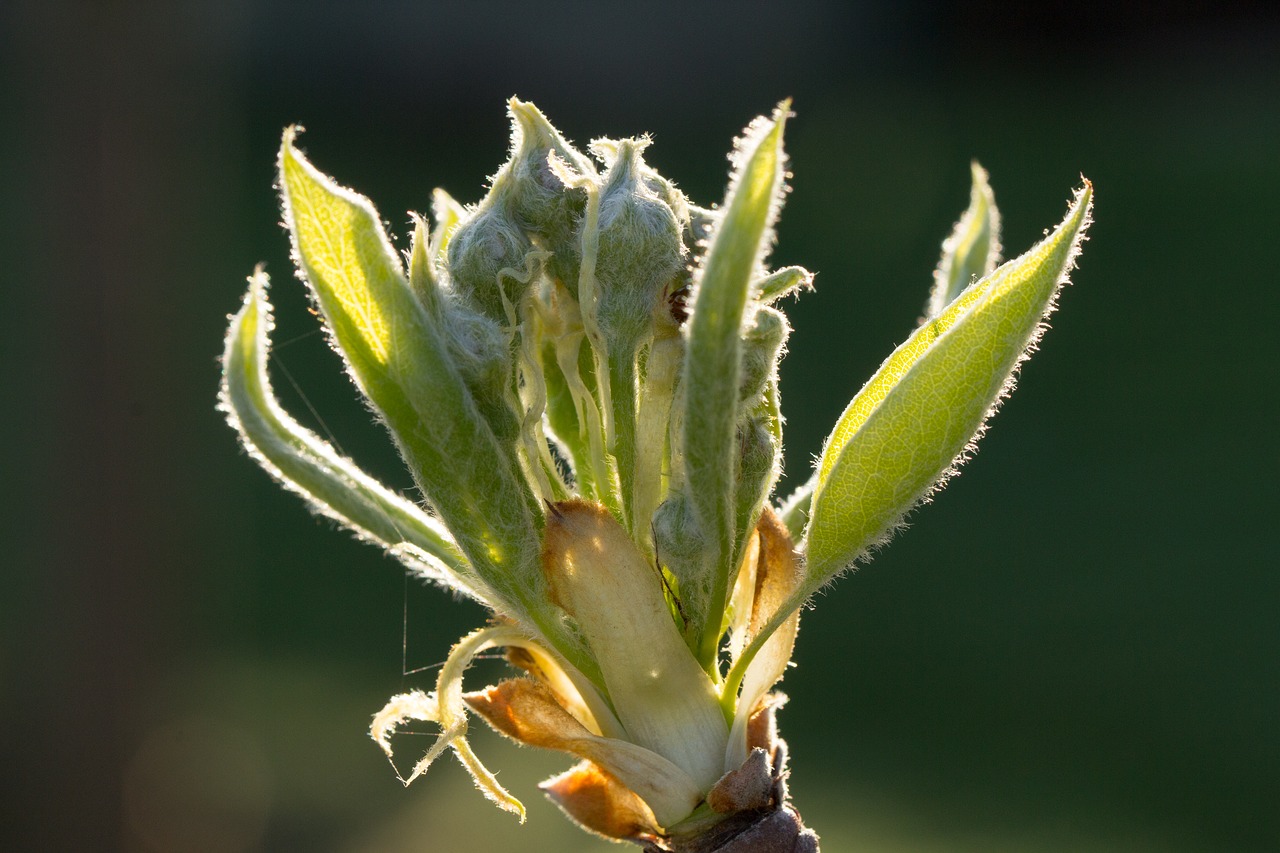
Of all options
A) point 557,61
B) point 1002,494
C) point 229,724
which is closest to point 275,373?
point 229,724

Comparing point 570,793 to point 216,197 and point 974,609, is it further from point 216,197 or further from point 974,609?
point 216,197

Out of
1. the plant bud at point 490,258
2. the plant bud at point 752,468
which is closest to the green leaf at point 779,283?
the plant bud at point 752,468

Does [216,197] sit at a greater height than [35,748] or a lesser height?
greater

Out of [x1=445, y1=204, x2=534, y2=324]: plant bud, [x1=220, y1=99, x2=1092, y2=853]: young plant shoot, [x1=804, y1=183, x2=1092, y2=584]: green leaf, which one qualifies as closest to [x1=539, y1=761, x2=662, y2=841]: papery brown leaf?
[x1=220, y1=99, x2=1092, y2=853]: young plant shoot

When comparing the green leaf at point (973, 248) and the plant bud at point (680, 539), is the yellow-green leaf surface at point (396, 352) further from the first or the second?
the green leaf at point (973, 248)

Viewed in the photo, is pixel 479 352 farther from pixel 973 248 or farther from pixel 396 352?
pixel 973 248
